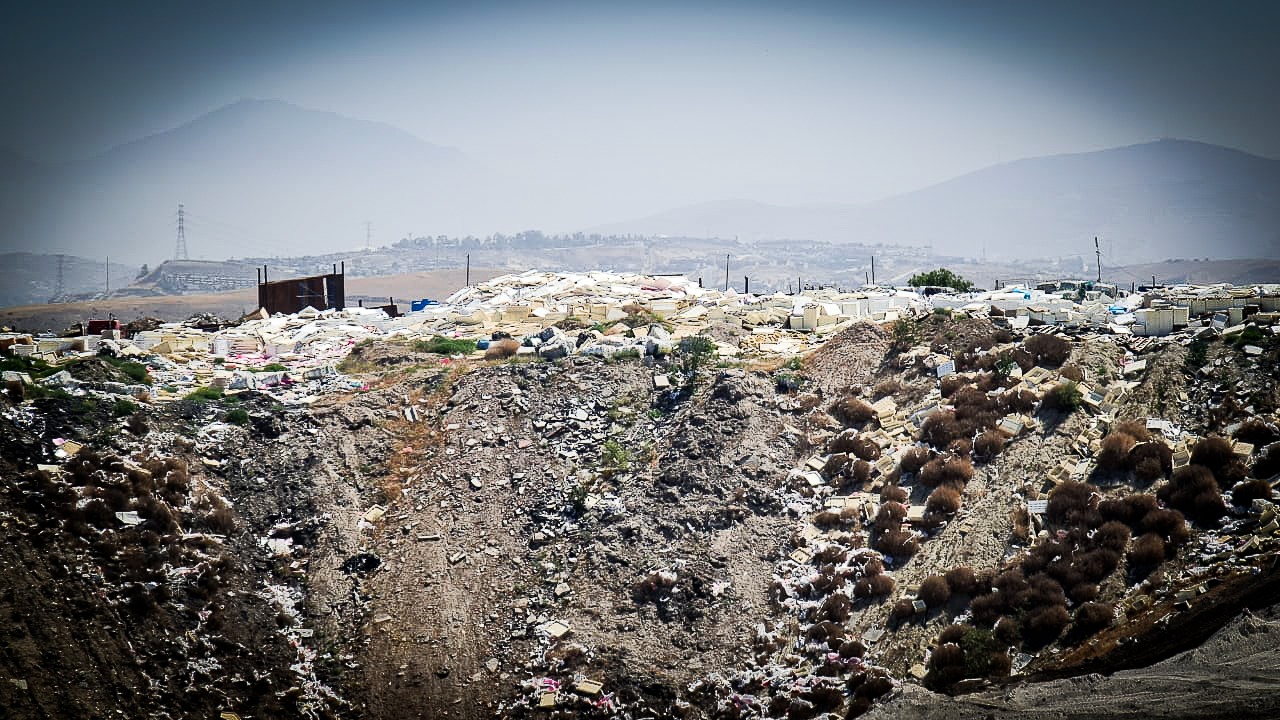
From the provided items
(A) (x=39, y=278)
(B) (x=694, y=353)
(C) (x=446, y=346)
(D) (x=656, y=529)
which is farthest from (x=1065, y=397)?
(A) (x=39, y=278)

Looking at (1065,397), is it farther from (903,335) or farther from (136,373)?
(136,373)

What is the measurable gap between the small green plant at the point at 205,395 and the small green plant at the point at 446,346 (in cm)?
541

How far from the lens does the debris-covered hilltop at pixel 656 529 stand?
40.4ft

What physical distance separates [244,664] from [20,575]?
330cm

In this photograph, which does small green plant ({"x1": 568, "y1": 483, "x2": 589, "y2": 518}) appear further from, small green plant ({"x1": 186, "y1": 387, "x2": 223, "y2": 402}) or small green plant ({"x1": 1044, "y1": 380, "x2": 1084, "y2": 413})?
small green plant ({"x1": 1044, "y1": 380, "x2": 1084, "y2": 413})

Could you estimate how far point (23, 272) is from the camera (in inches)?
6422

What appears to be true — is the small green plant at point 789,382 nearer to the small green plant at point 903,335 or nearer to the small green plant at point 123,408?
the small green plant at point 903,335

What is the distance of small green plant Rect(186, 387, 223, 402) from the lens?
1881 cm

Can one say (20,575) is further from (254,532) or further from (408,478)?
(408,478)

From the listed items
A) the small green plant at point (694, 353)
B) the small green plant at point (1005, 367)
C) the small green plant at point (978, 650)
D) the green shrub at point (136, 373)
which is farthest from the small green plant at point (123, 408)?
the small green plant at point (1005, 367)

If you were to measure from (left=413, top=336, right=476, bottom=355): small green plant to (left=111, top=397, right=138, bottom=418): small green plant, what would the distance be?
7.46 meters

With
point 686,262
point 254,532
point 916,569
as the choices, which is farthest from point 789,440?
point 686,262

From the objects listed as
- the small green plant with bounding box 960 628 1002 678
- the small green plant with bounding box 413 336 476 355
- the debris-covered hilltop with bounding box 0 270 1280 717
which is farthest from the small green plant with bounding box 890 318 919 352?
the small green plant with bounding box 413 336 476 355

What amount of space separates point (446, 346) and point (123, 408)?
8.18m
